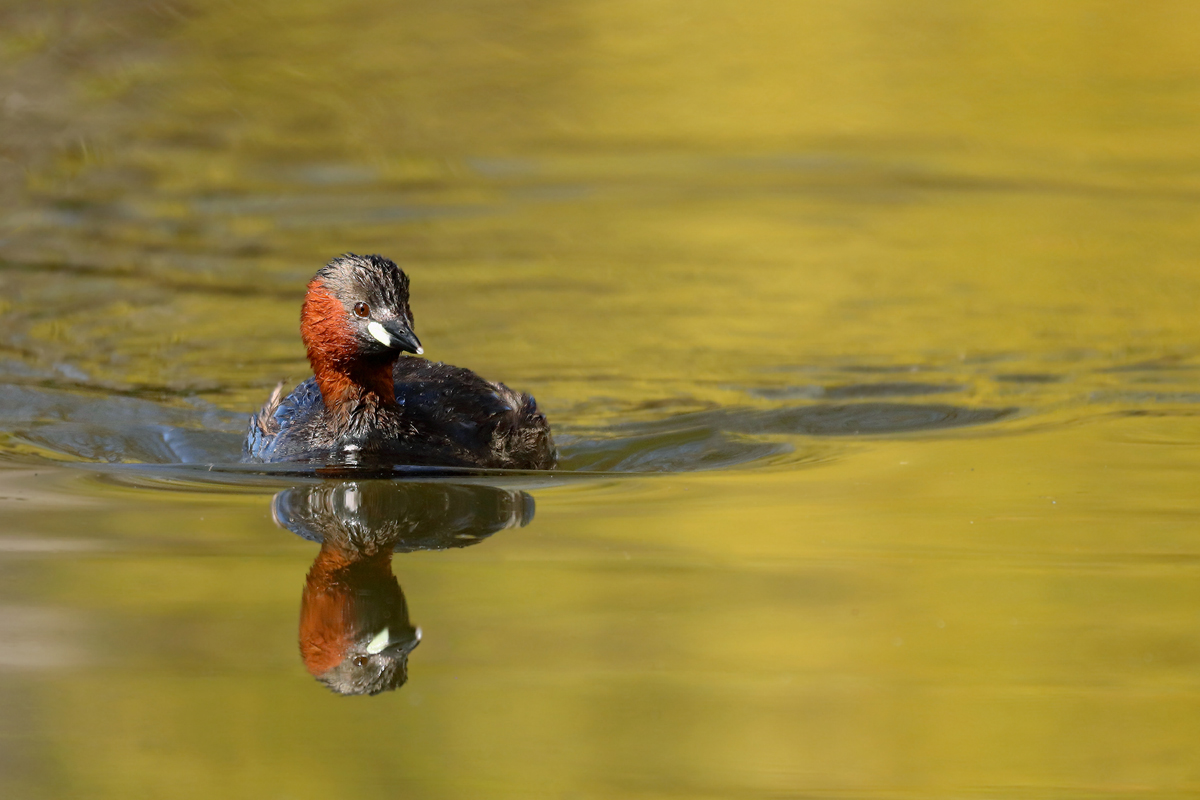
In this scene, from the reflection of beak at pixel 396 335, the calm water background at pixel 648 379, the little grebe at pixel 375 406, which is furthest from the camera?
the little grebe at pixel 375 406

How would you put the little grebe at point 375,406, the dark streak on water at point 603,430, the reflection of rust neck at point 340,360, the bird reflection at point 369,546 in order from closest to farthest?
the bird reflection at point 369,546 → the little grebe at point 375,406 → the reflection of rust neck at point 340,360 → the dark streak on water at point 603,430

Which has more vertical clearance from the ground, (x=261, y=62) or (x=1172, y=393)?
(x=261, y=62)

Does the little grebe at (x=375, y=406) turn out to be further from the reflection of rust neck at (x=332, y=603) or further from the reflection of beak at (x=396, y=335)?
the reflection of rust neck at (x=332, y=603)

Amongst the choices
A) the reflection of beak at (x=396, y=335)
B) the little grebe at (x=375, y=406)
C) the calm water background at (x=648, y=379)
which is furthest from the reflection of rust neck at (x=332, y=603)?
the little grebe at (x=375, y=406)

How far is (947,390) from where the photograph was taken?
10242mm

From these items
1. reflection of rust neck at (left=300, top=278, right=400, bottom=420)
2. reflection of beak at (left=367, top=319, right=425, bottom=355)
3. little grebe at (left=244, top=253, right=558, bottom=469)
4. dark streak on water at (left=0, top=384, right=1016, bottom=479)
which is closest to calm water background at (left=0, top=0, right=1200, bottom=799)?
dark streak on water at (left=0, top=384, right=1016, bottom=479)

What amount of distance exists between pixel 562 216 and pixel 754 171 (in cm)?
202

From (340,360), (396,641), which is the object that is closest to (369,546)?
(396,641)

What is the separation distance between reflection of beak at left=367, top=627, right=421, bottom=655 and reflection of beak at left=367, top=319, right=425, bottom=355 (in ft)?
6.99

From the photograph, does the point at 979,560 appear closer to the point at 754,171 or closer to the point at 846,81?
the point at 754,171

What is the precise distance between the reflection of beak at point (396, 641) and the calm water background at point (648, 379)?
0.13 metres

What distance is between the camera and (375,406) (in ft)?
27.6

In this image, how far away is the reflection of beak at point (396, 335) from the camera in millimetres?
7961

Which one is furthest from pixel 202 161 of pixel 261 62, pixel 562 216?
pixel 562 216
